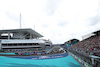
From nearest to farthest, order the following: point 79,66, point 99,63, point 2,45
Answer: point 99,63 < point 79,66 < point 2,45

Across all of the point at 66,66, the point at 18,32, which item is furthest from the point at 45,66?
the point at 18,32

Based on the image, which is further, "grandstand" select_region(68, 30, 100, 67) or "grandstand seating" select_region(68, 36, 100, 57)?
"grandstand seating" select_region(68, 36, 100, 57)

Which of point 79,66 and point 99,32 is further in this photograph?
point 99,32

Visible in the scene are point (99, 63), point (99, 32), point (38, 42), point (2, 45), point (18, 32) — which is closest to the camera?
point (99, 63)

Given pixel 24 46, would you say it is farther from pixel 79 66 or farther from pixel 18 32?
pixel 79 66

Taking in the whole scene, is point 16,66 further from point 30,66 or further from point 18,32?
point 18,32

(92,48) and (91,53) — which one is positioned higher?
(92,48)

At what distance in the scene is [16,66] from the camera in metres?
13.0

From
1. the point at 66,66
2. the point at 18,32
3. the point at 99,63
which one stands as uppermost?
the point at 18,32

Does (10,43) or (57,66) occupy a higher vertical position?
(10,43)

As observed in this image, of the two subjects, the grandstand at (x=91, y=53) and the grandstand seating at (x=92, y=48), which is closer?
the grandstand at (x=91, y=53)

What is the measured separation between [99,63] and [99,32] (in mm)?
25268

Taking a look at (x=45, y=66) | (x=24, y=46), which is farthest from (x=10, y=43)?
(x=45, y=66)

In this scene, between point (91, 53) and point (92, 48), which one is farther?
point (92, 48)
